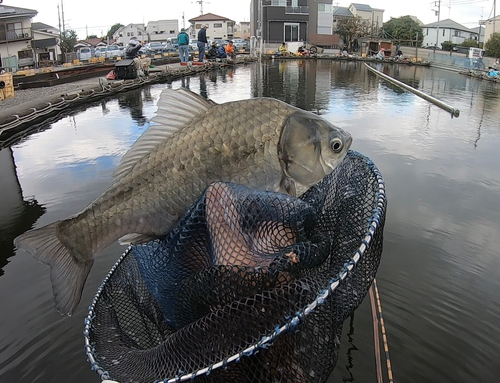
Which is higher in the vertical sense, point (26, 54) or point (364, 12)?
point (364, 12)

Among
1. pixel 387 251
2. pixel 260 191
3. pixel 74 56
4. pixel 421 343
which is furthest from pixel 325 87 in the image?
pixel 74 56

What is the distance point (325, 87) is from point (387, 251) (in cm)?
1895

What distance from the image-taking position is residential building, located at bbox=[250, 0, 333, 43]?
63.1 metres

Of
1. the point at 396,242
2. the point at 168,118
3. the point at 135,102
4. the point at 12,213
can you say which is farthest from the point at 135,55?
the point at 168,118

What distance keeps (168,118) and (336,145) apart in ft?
3.55

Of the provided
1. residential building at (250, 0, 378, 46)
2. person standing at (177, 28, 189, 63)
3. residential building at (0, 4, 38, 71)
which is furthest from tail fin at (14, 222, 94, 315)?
residential building at (250, 0, 378, 46)

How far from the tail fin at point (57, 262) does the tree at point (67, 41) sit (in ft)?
231

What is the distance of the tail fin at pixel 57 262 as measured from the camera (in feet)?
8.17

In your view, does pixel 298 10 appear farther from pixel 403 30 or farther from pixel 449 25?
pixel 449 25

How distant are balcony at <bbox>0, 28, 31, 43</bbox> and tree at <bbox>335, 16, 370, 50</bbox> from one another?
4662 cm

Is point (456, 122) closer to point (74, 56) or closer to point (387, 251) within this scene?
point (387, 251)

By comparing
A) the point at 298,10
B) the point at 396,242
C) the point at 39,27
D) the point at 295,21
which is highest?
the point at 298,10

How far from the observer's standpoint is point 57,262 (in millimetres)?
2539

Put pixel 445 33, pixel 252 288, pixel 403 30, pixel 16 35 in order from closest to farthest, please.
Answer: pixel 252 288
pixel 16 35
pixel 403 30
pixel 445 33
